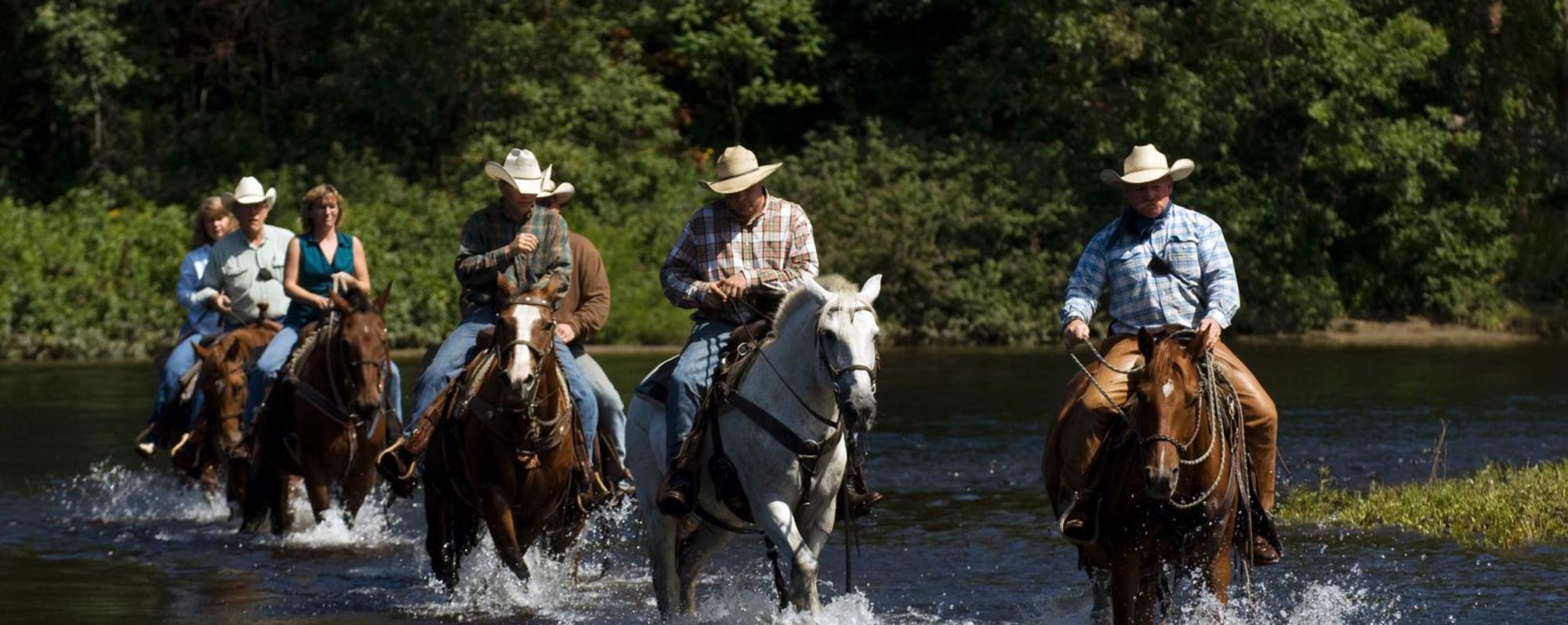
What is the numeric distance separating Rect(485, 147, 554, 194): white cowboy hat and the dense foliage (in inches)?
851

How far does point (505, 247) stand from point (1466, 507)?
6.46m

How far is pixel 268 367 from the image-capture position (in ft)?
47.9

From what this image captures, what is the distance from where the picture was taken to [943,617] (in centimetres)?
1170

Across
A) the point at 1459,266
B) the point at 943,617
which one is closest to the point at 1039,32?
the point at 1459,266

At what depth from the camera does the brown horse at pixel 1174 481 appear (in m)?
9.16

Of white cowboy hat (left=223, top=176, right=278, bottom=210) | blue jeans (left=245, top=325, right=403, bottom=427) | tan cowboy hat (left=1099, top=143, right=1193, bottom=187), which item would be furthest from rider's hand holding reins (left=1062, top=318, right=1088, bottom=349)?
white cowboy hat (left=223, top=176, right=278, bottom=210)

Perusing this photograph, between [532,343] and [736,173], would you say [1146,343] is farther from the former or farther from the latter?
[532,343]

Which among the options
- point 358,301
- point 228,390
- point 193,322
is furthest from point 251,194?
point 358,301

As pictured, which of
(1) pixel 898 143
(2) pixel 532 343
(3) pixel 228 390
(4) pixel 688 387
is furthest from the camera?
(1) pixel 898 143

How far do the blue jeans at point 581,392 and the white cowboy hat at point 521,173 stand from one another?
0.80m

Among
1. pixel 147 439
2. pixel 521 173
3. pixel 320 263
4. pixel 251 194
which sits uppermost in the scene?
pixel 521 173

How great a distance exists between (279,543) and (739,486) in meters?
5.29

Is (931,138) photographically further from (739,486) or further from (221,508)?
(739,486)

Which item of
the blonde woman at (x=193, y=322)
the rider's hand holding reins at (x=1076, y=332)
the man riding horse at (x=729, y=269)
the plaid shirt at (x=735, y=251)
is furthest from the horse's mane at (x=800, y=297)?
the blonde woman at (x=193, y=322)
